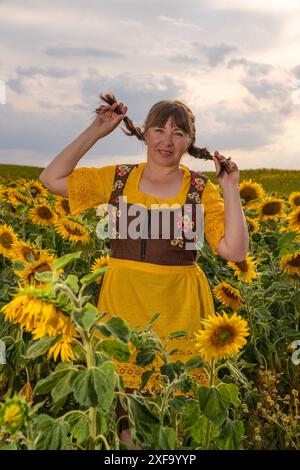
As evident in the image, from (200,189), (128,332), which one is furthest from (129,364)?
(128,332)

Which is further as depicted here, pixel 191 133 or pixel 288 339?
pixel 288 339

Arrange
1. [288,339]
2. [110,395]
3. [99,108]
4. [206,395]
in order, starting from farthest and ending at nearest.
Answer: [288,339] < [99,108] < [206,395] < [110,395]

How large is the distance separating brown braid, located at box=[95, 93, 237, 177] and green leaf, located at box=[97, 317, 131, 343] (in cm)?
124

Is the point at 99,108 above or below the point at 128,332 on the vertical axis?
above

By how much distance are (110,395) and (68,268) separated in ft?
8.42

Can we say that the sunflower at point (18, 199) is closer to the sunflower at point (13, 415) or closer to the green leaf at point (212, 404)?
the green leaf at point (212, 404)

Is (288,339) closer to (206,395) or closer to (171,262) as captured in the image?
(171,262)

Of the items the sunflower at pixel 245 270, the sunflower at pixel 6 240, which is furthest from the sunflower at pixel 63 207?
the sunflower at pixel 245 270

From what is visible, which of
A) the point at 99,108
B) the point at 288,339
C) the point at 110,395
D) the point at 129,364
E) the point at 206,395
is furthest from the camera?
the point at 288,339

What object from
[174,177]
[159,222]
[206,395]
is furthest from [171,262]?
[206,395]

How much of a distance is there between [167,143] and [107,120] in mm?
→ 315

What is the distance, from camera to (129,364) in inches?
121

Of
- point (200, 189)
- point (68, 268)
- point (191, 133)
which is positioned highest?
point (191, 133)

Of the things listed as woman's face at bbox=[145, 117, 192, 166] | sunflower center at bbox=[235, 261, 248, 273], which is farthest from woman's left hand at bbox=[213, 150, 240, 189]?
sunflower center at bbox=[235, 261, 248, 273]
